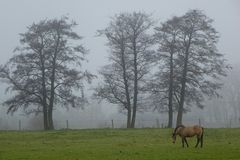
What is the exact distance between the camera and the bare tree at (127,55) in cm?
5453

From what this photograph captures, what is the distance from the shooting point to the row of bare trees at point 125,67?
51.4m

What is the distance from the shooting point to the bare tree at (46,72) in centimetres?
5091

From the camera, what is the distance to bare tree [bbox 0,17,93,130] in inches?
2004

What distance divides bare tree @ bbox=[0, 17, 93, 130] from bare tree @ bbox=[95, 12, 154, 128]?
12.5 ft

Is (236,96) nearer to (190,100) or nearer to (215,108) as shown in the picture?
(215,108)

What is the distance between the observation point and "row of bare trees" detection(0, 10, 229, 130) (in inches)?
2023

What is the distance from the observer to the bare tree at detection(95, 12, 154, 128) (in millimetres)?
54531

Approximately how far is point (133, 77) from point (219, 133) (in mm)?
18662

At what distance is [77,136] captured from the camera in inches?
1524

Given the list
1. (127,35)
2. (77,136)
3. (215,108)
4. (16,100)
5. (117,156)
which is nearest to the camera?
(117,156)

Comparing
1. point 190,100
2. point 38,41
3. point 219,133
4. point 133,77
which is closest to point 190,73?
point 190,100

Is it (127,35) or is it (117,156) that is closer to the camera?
(117,156)

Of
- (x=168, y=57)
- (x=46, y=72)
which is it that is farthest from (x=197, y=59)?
(x=46, y=72)

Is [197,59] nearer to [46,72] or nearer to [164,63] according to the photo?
[164,63]
